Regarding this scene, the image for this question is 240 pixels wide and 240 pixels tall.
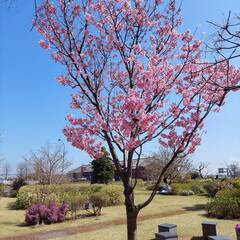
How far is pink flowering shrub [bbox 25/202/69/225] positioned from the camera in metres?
14.8

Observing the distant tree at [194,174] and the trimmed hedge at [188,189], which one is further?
the distant tree at [194,174]

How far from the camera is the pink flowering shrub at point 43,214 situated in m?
14.8

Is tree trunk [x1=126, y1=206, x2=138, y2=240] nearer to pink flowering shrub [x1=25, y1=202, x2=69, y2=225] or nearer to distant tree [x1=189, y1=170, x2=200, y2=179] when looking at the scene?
pink flowering shrub [x1=25, y1=202, x2=69, y2=225]

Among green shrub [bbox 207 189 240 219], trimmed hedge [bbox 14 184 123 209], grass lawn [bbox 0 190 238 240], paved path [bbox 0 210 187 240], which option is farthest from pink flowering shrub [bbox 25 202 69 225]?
green shrub [bbox 207 189 240 219]

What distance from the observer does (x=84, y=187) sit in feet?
83.8

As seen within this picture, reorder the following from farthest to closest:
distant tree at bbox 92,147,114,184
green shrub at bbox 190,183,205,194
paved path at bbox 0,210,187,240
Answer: distant tree at bbox 92,147,114,184, green shrub at bbox 190,183,205,194, paved path at bbox 0,210,187,240

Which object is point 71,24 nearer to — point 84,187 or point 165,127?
point 165,127

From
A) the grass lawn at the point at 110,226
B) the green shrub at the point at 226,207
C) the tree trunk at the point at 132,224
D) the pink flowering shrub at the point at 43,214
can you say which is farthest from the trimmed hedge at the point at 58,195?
the tree trunk at the point at 132,224

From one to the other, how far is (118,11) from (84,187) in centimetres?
1937

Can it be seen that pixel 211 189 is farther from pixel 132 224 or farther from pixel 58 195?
pixel 132 224

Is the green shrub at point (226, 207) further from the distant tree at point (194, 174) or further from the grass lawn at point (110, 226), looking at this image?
the distant tree at point (194, 174)

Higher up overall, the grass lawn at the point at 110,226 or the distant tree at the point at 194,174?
the distant tree at the point at 194,174

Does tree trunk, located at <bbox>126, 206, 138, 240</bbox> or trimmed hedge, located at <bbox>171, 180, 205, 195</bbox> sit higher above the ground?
trimmed hedge, located at <bbox>171, 180, 205, 195</bbox>

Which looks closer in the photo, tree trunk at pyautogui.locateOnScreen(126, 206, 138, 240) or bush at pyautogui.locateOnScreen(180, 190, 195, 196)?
tree trunk at pyautogui.locateOnScreen(126, 206, 138, 240)
